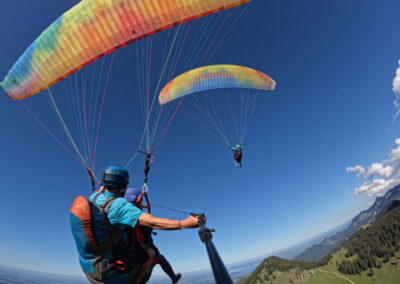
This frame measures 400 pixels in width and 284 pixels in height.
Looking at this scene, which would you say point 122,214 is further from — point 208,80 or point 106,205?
point 208,80

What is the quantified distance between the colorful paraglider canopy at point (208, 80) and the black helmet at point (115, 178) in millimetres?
15604

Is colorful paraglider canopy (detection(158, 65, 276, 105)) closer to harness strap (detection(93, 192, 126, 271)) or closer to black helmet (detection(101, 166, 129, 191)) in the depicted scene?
black helmet (detection(101, 166, 129, 191))

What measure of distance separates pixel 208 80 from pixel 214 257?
18220 millimetres

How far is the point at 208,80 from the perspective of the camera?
18.8m

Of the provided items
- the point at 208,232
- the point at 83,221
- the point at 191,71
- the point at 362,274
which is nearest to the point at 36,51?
the point at 83,221

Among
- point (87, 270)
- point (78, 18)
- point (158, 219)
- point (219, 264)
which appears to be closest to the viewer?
point (219, 264)

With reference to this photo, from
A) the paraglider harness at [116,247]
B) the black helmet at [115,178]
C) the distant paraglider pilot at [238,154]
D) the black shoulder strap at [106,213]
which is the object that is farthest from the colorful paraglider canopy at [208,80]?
the black shoulder strap at [106,213]

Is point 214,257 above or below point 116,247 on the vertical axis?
below

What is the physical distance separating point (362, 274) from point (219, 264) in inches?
6731

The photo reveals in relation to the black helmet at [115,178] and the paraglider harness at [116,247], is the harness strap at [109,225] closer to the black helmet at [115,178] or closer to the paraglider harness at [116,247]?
the paraglider harness at [116,247]

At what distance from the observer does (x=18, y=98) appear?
28.4 ft

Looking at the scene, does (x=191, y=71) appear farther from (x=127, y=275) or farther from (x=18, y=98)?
(x=127, y=275)

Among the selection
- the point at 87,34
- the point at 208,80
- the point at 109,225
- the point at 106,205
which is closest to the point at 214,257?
the point at 109,225

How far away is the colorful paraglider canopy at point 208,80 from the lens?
18203 millimetres
